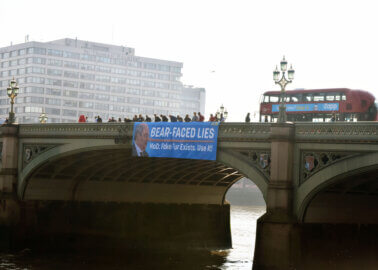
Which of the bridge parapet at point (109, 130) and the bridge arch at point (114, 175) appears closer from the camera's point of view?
the bridge parapet at point (109, 130)

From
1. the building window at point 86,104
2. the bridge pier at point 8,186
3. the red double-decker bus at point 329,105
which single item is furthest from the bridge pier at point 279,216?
the building window at point 86,104

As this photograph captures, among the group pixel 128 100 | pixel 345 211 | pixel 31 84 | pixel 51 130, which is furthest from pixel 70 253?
pixel 128 100

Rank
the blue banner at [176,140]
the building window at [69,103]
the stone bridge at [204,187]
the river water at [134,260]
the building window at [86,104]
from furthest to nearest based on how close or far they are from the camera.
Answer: the building window at [86,104]
the building window at [69,103]
the river water at [134,260]
the blue banner at [176,140]
the stone bridge at [204,187]

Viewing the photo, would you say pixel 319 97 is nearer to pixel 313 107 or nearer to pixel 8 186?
pixel 313 107

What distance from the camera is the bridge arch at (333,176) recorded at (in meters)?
Result: 32.7

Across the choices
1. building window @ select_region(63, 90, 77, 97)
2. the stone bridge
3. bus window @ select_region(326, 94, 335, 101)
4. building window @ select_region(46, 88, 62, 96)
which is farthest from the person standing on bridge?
building window @ select_region(63, 90, 77, 97)

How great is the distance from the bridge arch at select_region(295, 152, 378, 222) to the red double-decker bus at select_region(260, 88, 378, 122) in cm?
1011

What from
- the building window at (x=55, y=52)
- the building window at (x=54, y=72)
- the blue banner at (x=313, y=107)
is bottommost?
the blue banner at (x=313, y=107)

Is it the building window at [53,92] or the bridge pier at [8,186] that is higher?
the building window at [53,92]

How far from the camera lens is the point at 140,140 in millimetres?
44531

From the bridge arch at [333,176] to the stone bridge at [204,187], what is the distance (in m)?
0.05

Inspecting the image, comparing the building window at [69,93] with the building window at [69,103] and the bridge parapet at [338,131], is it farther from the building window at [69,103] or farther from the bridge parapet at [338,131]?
the bridge parapet at [338,131]

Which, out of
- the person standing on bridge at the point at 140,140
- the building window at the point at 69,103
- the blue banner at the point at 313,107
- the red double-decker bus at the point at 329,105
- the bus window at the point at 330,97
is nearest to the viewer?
the person standing on bridge at the point at 140,140

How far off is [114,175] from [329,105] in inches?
754
